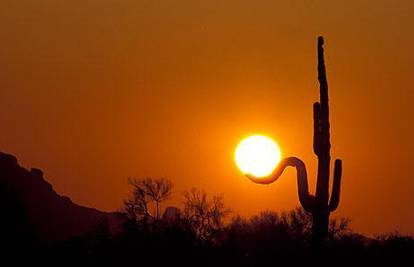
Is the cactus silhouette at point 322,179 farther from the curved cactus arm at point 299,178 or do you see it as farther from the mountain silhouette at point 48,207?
the mountain silhouette at point 48,207

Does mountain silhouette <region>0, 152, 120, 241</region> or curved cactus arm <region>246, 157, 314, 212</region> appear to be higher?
mountain silhouette <region>0, 152, 120, 241</region>

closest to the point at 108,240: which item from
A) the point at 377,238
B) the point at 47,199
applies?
the point at 377,238

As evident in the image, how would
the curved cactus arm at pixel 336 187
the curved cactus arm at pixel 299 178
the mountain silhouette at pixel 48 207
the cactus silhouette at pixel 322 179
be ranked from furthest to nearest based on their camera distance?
the mountain silhouette at pixel 48 207
the curved cactus arm at pixel 299 178
the cactus silhouette at pixel 322 179
the curved cactus arm at pixel 336 187

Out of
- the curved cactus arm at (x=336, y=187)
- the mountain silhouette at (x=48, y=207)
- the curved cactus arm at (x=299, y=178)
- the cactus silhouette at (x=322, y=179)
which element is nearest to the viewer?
the curved cactus arm at (x=336, y=187)

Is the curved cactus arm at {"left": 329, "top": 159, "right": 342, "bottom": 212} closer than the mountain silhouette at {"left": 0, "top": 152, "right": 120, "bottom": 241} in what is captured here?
Yes

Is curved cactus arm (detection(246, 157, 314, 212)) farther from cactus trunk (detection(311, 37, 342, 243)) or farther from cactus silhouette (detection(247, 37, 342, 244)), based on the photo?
cactus trunk (detection(311, 37, 342, 243))

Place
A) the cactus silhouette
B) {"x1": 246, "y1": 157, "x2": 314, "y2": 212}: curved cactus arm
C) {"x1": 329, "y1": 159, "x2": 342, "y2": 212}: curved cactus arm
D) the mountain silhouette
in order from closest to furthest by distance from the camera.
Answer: {"x1": 329, "y1": 159, "x2": 342, "y2": 212}: curved cactus arm
the cactus silhouette
{"x1": 246, "y1": 157, "x2": 314, "y2": 212}: curved cactus arm
the mountain silhouette

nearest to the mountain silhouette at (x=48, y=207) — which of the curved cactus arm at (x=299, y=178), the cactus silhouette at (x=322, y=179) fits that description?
the curved cactus arm at (x=299, y=178)

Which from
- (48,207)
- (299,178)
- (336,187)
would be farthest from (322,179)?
(48,207)

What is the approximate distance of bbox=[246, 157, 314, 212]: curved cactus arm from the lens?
74.8ft

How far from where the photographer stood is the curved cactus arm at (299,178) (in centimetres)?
2281

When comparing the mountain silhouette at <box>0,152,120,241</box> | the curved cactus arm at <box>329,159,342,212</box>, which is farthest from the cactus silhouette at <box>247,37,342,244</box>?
the mountain silhouette at <box>0,152,120,241</box>

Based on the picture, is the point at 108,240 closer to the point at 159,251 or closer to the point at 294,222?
the point at 159,251

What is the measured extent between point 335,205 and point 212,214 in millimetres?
42006
